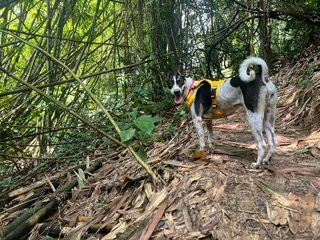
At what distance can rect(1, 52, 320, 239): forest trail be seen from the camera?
2572 mm

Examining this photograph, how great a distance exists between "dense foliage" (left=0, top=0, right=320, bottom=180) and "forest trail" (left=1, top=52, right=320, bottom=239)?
126 centimetres

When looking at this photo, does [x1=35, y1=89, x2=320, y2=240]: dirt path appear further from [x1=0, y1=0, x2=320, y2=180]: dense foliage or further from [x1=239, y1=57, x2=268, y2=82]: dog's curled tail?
[x1=0, y1=0, x2=320, y2=180]: dense foliage

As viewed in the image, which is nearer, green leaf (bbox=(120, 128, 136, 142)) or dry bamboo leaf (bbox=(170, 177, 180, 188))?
green leaf (bbox=(120, 128, 136, 142))

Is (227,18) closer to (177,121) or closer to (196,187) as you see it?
(177,121)

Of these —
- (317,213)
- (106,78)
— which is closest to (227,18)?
(106,78)

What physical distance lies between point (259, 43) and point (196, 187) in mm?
5744

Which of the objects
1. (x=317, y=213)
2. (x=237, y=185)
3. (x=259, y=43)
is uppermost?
(x=259, y=43)

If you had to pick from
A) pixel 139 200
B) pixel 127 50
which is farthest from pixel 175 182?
pixel 127 50

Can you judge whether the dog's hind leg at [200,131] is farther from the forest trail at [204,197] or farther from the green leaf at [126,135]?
the green leaf at [126,135]

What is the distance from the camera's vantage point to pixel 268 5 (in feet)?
23.6

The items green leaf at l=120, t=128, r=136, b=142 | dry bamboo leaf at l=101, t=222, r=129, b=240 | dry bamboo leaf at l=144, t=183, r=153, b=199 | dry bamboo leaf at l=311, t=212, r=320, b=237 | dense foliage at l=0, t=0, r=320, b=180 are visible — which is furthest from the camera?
dense foliage at l=0, t=0, r=320, b=180

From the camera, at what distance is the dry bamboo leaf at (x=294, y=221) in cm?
250

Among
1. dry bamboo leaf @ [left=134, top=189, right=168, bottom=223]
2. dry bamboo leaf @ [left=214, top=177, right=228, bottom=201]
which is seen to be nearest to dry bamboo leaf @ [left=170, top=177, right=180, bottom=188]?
dry bamboo leaf @ [left=134, top=189, right=168, bottom=223]

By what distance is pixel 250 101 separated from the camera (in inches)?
141
